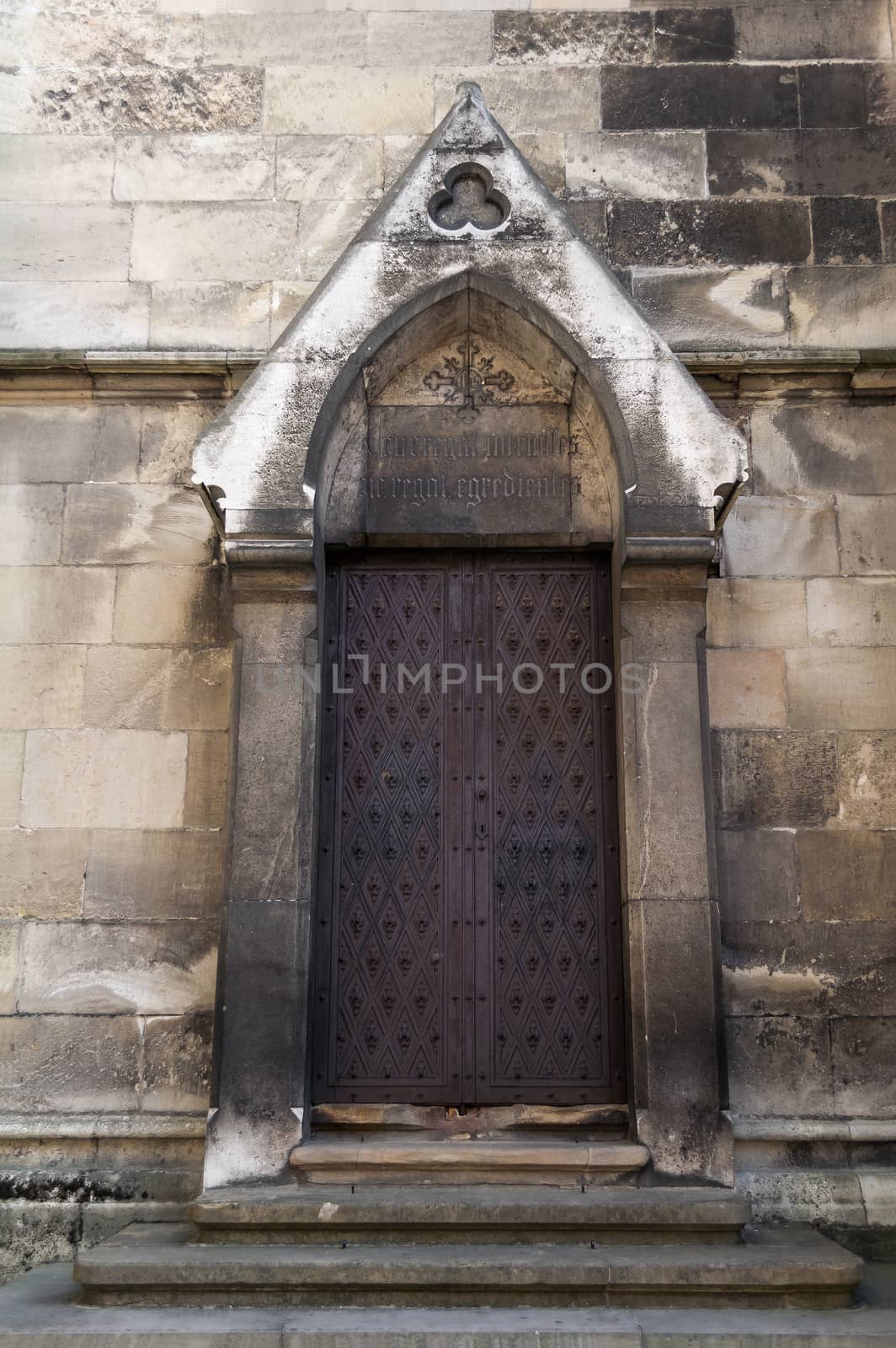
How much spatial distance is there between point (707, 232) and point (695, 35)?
1.23m

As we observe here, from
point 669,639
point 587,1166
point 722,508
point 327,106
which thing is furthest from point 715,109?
point 587,1166

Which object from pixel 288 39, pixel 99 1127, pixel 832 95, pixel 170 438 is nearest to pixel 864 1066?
pixel 99 1127

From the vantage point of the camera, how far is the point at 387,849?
639 cm

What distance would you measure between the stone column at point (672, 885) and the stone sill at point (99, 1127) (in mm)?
2046

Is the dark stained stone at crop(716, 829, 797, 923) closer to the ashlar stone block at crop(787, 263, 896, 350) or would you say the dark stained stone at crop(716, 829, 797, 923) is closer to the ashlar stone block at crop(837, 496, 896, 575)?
the ashlar stone block at crop(837, 496, 896, 575)

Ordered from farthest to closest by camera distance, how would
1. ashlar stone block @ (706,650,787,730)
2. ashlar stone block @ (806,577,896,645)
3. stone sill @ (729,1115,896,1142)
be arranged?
1. ashlar stone block @ (806,577,896,645)
2. ashlar stone block @ (706,650,787,730)
3. stone sill @ (729,1115,896,1142)

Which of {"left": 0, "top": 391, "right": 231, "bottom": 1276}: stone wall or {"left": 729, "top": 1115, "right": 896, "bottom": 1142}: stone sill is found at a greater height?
{"left": 0, "top": 391, "right": 231, "bottom": 1276}: stone wall

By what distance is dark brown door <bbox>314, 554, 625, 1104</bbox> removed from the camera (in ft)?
20.2

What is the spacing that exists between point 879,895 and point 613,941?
1.31 meters

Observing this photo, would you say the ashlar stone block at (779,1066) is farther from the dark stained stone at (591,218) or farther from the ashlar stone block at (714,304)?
the dark stained stone at (591,218)

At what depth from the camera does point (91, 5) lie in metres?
7.78

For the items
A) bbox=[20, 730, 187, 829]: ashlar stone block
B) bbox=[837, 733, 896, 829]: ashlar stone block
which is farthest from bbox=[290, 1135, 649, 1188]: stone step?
bbox=[837, 733, 896, 829]: ashlar stone block

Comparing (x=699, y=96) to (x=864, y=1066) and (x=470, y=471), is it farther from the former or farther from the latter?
(x=864, y=1066)

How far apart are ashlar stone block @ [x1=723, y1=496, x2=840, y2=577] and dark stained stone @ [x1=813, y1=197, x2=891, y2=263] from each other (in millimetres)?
1446
